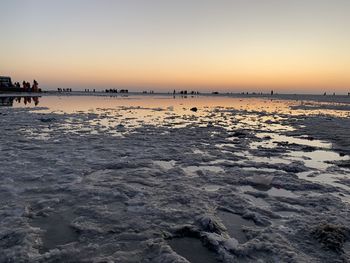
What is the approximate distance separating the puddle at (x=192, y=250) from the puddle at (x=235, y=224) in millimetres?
586

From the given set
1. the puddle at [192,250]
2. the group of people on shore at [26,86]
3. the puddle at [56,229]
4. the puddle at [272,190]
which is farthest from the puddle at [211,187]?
the group of people on shore at [26,86]

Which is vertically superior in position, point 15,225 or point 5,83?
point 5,83

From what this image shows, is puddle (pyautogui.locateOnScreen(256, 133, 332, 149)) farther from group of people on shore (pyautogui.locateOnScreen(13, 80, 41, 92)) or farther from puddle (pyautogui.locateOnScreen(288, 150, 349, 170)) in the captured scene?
group of people on shore (pyautogui.locateOnScreen(13, 80, 41, 92))

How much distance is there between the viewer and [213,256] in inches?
154

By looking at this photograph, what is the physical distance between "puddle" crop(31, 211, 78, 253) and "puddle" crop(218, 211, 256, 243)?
7.34 feet

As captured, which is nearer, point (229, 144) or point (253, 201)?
point (253, 201)

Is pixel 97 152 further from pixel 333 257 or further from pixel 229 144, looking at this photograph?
pixel 333 257

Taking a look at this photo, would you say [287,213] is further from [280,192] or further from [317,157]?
[317,157]

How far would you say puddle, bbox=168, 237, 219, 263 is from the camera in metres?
3.83

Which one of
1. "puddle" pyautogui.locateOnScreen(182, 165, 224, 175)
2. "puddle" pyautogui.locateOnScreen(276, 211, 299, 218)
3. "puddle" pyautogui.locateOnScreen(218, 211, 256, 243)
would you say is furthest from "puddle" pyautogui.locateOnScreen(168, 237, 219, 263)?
"puddle" pyautogui.locateOnScreen(182, 165, 224, 175)

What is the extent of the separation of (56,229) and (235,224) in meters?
2.70

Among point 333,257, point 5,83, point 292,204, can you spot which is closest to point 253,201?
point 292,204

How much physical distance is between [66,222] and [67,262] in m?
1.26

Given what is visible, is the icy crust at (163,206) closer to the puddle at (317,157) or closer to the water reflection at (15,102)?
the puddle at (317,157)
